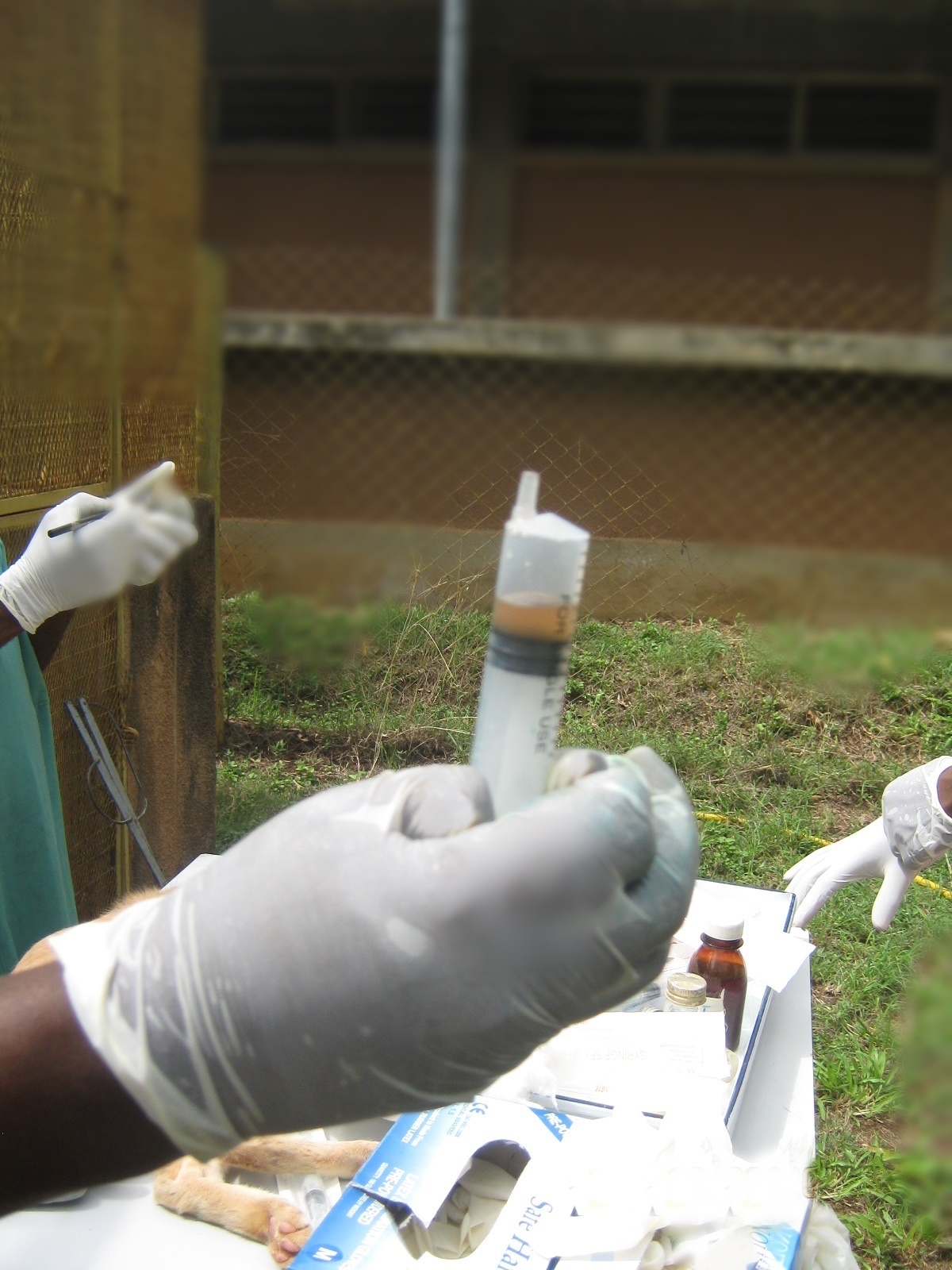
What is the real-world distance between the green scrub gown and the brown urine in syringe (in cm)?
143

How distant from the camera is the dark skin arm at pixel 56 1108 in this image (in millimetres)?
690

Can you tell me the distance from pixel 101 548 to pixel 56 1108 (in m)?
0.50

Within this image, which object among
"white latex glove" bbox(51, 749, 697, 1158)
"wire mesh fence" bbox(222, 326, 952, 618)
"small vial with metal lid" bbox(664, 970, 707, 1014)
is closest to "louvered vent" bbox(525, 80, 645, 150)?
"wire mesh fence" bbox(222, 326, 952, 618)

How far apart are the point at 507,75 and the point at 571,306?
11 centimetres

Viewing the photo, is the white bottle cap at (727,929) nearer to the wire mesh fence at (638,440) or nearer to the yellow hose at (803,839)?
the wire mesh fence at (638,440)

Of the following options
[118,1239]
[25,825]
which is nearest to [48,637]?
[25,825]

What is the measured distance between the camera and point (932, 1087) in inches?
20.2

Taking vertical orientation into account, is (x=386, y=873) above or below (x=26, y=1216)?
above

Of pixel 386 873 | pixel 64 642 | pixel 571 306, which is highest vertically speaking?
pixel 571 306

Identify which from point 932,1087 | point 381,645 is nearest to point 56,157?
point 932,1087

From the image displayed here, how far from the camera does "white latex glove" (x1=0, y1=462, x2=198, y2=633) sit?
730mm

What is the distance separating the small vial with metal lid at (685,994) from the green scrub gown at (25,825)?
1227 mm

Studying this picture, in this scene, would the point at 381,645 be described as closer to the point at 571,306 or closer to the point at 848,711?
the point at 848,711

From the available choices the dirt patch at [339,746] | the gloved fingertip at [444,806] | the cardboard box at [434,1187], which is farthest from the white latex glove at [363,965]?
the dirt patch at [339,746]
